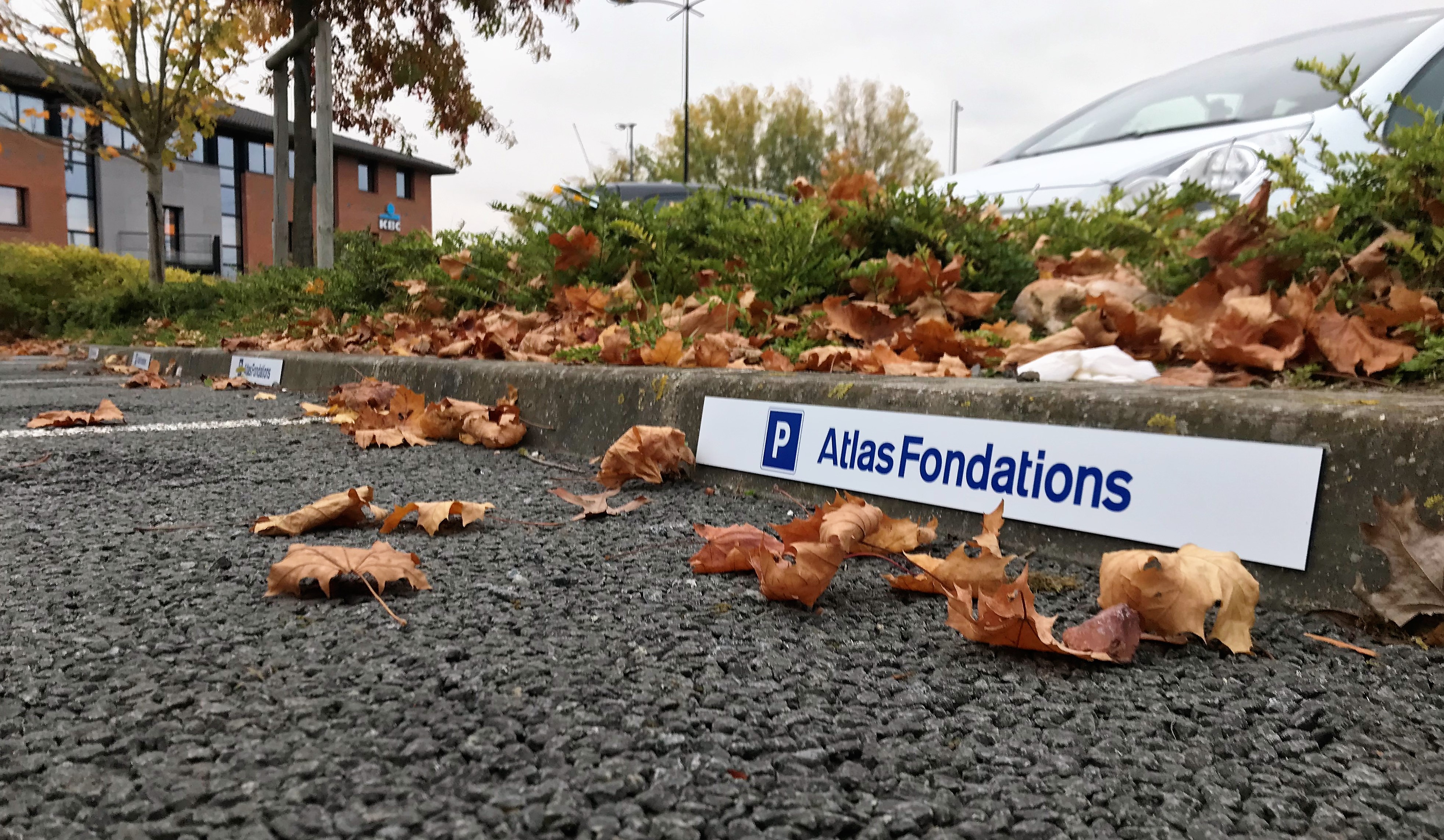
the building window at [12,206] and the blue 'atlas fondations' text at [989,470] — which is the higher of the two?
the building window at [12,206]

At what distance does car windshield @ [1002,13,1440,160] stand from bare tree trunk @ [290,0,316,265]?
8.08 metres

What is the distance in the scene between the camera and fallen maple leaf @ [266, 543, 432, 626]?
4.85 feet

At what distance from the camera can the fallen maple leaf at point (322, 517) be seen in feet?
6.14

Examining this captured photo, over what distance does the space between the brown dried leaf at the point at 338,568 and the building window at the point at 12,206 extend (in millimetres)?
38487

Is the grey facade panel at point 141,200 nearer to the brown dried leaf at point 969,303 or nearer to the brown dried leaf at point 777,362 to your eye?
the brown dried leaf at point 777,362

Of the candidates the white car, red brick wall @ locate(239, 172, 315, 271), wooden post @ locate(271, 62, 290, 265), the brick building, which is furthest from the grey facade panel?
the white car

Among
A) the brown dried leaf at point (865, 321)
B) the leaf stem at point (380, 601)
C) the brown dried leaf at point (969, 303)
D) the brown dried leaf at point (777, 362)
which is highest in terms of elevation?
the brown dried leaf at point (969, 303)

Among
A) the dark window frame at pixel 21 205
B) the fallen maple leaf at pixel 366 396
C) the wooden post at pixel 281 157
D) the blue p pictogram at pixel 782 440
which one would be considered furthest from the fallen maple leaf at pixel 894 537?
the dark window frame at pixel 21 205

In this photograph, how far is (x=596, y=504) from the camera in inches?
83.1

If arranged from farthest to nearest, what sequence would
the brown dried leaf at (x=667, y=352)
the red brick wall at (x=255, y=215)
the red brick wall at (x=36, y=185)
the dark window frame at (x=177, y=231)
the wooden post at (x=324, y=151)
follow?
the red brick wall at (x=255, y=215) < the dark window frame at (x=177, y=231) < the red brick wall at (x=36, y=185) < the wooden post at (x=324, y=151) < the brown dried leaf at (x=667, y=352)

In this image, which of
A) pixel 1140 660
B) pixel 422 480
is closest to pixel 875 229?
pixel 422 480

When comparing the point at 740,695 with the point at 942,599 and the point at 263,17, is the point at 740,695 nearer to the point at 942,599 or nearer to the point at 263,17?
the point at 942,599

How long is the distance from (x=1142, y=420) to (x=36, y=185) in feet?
129

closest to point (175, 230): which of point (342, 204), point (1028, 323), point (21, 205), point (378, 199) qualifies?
point (21, 205)
